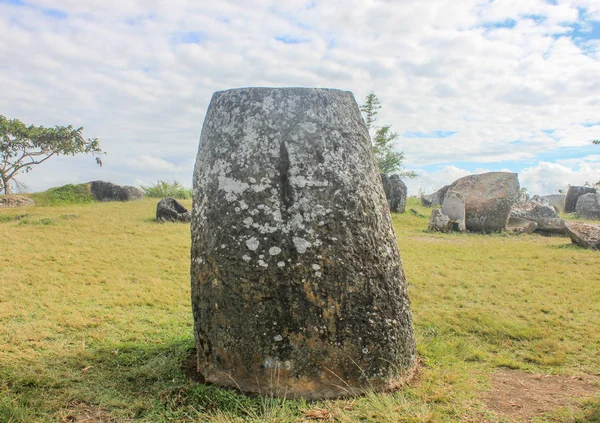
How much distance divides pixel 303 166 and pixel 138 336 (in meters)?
3.20

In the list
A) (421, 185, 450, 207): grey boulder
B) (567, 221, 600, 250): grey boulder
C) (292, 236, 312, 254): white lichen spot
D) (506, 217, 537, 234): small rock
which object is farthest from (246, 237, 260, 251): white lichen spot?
(421, 185, 450, 207): grey boulder

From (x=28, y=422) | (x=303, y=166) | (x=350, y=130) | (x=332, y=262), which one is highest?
(x=350, y=130)

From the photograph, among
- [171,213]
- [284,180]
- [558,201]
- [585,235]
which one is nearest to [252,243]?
[284,180]

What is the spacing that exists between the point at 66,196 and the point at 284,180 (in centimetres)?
2022

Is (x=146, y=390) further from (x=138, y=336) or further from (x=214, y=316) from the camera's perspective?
(x=138, y=336)

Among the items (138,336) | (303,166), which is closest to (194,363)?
(138,336)

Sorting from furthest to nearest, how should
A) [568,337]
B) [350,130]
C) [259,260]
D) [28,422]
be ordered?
1. [568,337]
2. [350,130]
3. [259,260]
4. [28,422]

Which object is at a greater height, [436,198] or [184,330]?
[436,198]

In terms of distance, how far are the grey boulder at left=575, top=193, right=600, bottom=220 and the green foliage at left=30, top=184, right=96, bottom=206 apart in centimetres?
2172

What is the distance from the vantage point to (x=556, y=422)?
374 centimetres

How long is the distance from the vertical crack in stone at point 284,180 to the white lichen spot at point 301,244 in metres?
0.22

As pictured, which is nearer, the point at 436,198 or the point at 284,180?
the point at 284,180

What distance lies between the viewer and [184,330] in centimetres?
606

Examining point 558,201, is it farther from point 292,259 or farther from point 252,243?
point 252,243
